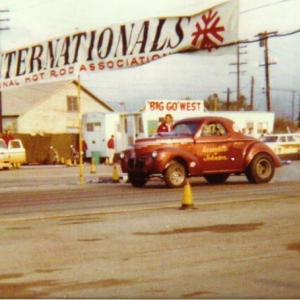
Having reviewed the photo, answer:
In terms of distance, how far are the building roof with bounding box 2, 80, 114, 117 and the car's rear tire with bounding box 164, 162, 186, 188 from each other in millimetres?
53635

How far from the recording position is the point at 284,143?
47906 mm

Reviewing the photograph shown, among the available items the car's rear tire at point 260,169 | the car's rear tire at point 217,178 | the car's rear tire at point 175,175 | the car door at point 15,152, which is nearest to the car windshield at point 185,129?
the car's rear tire at point 175,175

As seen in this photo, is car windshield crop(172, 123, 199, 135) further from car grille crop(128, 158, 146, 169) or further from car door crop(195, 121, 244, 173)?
car grille crop(128, 158, 146, 169)

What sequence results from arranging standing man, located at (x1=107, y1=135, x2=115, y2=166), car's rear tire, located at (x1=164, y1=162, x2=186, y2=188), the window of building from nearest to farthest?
car's rear tire, located at (x1=164, y1=162, x2=186, y2=188)
standing man, located at (x1=107, y1=135, x2=115, y2=166)
the window of building

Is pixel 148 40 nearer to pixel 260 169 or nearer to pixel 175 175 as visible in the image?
pixel 175 175

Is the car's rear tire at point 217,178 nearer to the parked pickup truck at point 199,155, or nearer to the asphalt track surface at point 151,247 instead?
the parked pickup truck at point 199,155

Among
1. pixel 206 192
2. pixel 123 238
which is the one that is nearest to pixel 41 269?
pixel 123 238

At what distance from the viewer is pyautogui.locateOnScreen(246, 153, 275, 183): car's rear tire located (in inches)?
856

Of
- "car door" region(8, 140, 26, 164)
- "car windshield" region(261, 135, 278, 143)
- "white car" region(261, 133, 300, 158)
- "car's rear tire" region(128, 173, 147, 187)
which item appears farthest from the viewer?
"white car" region(261, 133, 300, 158)

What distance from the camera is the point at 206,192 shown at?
1927cm

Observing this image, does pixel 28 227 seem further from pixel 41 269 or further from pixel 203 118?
pixel 203 118

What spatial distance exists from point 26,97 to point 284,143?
36087mm

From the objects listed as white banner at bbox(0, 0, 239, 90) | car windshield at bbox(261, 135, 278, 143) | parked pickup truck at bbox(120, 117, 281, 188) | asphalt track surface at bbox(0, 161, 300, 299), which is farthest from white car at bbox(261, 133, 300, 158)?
white banner at bbox(0, 0, 239, 90)

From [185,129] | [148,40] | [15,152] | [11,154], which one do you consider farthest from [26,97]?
[148,40]
